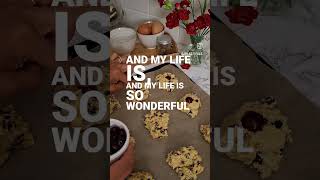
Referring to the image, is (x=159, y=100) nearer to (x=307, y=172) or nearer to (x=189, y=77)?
(x=189, y=77)

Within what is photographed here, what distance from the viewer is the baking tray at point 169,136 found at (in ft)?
3.16

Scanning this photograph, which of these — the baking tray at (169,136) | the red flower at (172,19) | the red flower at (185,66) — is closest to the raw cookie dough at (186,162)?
the baking tray at (169,136)

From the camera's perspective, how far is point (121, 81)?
3.68 feet

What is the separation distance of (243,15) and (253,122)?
40 centimetres

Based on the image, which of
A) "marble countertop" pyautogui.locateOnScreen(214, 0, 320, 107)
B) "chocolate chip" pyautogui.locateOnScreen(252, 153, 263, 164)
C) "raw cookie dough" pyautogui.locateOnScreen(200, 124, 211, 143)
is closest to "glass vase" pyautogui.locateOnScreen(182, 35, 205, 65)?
"marble countertop" pyautogui.locateOnScreen(214, 0, 320, 107)

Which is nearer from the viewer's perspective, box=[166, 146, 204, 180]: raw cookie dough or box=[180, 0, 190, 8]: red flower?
box=[166, 146, 204, 180]: raw cookie dough

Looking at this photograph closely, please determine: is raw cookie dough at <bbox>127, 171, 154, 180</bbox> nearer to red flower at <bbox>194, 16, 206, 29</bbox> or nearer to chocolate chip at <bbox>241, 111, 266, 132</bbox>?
chocolate chip at <bbox>241, 111, 266, 132</bbox>

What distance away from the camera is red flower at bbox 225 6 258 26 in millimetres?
1266

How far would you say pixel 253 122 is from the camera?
995 mm

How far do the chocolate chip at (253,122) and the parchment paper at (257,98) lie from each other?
0.19 feet

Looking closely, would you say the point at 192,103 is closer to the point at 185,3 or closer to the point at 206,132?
the point at 206,132

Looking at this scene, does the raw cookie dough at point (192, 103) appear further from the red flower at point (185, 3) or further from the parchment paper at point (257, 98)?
the red flower at point (185, 3)

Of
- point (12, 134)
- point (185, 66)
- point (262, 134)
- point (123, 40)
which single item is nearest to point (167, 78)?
point (185, 66)

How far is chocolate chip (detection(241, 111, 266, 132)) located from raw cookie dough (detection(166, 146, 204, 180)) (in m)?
0.13
